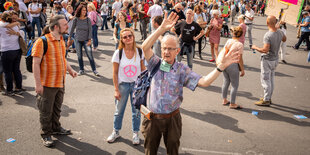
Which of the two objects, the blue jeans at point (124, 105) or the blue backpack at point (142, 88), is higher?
the blue backpack at point (142, 88)

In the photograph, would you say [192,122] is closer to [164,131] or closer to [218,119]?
[218,119]

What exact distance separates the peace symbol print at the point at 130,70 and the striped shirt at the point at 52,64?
1076mm

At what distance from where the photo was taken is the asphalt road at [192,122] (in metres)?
4.30

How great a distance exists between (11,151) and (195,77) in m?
3.16

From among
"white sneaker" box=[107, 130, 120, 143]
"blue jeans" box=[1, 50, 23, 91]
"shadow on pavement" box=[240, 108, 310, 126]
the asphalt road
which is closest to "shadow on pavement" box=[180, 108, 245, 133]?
the asphalt road

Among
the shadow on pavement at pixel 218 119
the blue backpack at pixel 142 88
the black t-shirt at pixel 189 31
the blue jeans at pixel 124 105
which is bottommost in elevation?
the shadow on pavement at pixel 218 119

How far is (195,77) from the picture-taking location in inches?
117

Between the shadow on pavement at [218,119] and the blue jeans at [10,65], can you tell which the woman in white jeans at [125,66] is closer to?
the shadow on pavement at [218,119]

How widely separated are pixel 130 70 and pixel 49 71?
1279 millimetres

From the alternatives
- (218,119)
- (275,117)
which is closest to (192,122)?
(218,119)

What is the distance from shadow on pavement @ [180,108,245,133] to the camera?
16.8 feet

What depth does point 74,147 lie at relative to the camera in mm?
4230

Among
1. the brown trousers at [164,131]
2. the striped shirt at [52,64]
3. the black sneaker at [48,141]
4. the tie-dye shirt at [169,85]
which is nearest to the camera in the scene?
the tie-dye shirt at [169,85]

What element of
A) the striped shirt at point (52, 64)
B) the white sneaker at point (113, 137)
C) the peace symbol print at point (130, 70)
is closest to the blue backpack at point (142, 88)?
the peace symbol print at point (130, 70)
